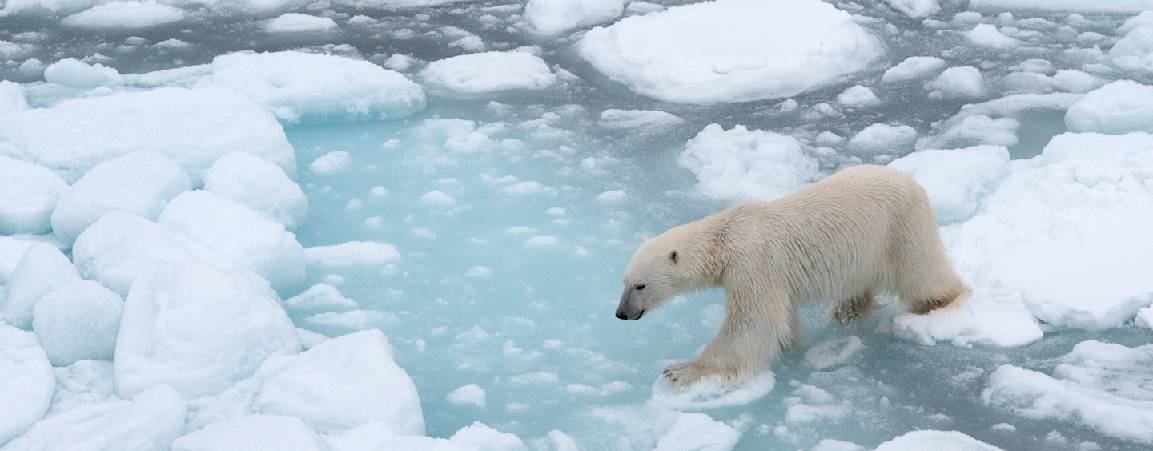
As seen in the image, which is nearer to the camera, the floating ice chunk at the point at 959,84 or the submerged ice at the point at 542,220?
the submerged ice at the point at 542,220

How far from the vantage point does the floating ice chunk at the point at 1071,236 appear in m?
4.15

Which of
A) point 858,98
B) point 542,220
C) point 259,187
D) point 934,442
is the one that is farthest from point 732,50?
point 934,442

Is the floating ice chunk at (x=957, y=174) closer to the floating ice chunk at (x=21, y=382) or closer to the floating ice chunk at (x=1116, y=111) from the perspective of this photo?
the floating ice chunk at (x=1116, y=111)

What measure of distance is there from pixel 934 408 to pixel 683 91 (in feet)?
11.6

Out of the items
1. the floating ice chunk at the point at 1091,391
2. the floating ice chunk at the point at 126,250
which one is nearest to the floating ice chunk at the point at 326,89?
the floating ice chunk at the point at 126,250

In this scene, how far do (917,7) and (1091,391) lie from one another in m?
5.30

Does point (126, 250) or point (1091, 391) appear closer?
point (1091, 391)

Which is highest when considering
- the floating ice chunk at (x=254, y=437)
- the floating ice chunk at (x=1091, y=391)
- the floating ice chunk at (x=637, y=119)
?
the floating ice chunk at (x=1091, y=391)

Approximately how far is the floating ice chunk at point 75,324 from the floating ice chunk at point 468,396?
1.24 meters

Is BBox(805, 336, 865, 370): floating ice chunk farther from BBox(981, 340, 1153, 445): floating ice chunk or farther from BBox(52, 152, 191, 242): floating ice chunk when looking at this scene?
BBox(52, 152, 191, 242): floating ice chunk

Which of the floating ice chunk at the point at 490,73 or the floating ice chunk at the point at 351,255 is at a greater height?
the floating ice chunk at the point at 490,73

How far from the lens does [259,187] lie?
5.18 m

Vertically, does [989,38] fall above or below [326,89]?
above

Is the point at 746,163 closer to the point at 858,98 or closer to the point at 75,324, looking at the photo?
the point at 858,98
